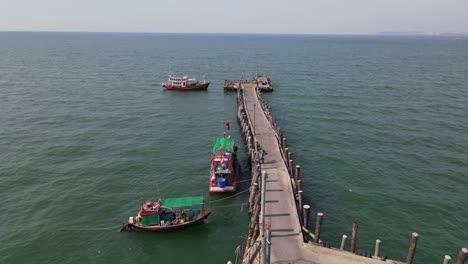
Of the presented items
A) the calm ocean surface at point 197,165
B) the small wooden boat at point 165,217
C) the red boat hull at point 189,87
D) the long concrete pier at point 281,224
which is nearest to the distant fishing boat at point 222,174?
the calm ocean surface at point 197,165

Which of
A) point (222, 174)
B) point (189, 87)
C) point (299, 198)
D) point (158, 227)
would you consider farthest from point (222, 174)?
point (189, 87)

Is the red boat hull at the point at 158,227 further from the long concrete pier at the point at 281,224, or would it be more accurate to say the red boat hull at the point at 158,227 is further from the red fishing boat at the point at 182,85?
the red fishing boat at the point at 182,85

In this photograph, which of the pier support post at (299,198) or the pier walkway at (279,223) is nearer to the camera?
the pier walkway at (279,223)

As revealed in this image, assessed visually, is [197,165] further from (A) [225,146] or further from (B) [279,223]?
(B) [279,223]

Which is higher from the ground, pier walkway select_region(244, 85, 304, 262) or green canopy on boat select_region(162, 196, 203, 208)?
pier walkway select_region(244, 85, 304, 262)

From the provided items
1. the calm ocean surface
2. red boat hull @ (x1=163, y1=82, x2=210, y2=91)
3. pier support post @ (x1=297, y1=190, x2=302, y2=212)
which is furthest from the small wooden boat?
red boat hull @ (x1=163, y1=82, x2=210, y2=91)

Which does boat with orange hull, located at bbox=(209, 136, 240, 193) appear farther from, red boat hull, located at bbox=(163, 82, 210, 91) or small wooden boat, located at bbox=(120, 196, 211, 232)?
red boat hull, located at bbox=(163, 82, 210, 91)
